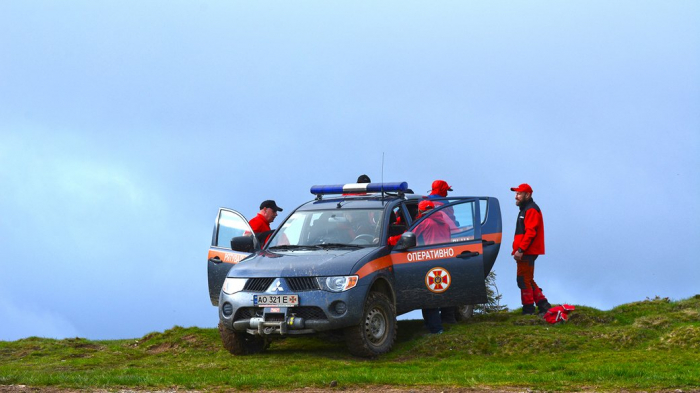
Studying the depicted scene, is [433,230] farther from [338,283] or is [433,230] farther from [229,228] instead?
[229,228]

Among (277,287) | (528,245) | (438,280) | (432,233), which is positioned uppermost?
(528,245)

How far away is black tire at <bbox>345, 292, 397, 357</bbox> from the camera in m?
12.5

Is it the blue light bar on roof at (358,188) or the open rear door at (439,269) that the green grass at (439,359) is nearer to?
the open rear door at (439,269)

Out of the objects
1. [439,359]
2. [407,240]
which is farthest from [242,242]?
[439,359]

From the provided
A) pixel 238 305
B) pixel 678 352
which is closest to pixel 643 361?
pixel 678 352

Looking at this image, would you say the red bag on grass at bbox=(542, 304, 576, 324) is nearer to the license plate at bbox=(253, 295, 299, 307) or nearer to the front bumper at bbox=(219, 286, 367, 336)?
the front bumper at bbox=(219, 286, 367, 336)

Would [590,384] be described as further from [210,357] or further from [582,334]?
[210,357]

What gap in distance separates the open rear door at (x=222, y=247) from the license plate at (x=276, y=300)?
7.48 ft

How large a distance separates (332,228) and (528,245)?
3.94 metres

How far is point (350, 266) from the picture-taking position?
12328mm

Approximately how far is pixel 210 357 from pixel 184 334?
8.50 feet

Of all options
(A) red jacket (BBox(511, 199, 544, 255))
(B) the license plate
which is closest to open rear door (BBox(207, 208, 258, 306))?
(B) the license plate

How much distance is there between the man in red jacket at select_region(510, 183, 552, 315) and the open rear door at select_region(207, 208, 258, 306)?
4.92 meters

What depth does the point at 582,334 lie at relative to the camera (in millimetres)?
14047
